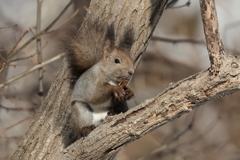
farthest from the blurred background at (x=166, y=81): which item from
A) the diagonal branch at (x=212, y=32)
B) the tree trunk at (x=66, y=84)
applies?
the diagonal branch at (x=212, y=32)

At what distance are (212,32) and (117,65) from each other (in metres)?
0.91

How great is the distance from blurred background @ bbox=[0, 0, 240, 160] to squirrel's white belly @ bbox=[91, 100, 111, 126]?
5.14ft

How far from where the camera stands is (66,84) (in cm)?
231

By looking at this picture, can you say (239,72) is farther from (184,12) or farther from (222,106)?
(184,12)

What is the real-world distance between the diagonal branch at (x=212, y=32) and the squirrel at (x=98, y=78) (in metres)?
0.77

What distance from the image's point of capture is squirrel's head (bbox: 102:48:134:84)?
2154mm

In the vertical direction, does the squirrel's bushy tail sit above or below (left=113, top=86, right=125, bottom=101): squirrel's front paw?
above

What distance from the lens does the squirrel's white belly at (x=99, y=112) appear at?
7.38 ft

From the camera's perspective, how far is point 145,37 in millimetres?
2287

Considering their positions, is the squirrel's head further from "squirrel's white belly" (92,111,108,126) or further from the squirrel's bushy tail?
"squirrel's white belly" (92,111,108,126)

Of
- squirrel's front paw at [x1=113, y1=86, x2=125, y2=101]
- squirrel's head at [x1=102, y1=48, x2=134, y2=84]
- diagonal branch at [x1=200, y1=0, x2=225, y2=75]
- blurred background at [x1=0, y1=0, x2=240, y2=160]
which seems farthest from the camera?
blurred background at [x1=0, y1=0, x2=240, y2=160]

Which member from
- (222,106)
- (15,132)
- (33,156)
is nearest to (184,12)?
(222,106)

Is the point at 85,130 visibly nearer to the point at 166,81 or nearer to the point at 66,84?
the point at 66,84

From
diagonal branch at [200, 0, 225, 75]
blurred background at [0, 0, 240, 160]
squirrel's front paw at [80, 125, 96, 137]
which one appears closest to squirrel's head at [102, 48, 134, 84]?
squirrel's front paw at [80, 125, 96, 137]
